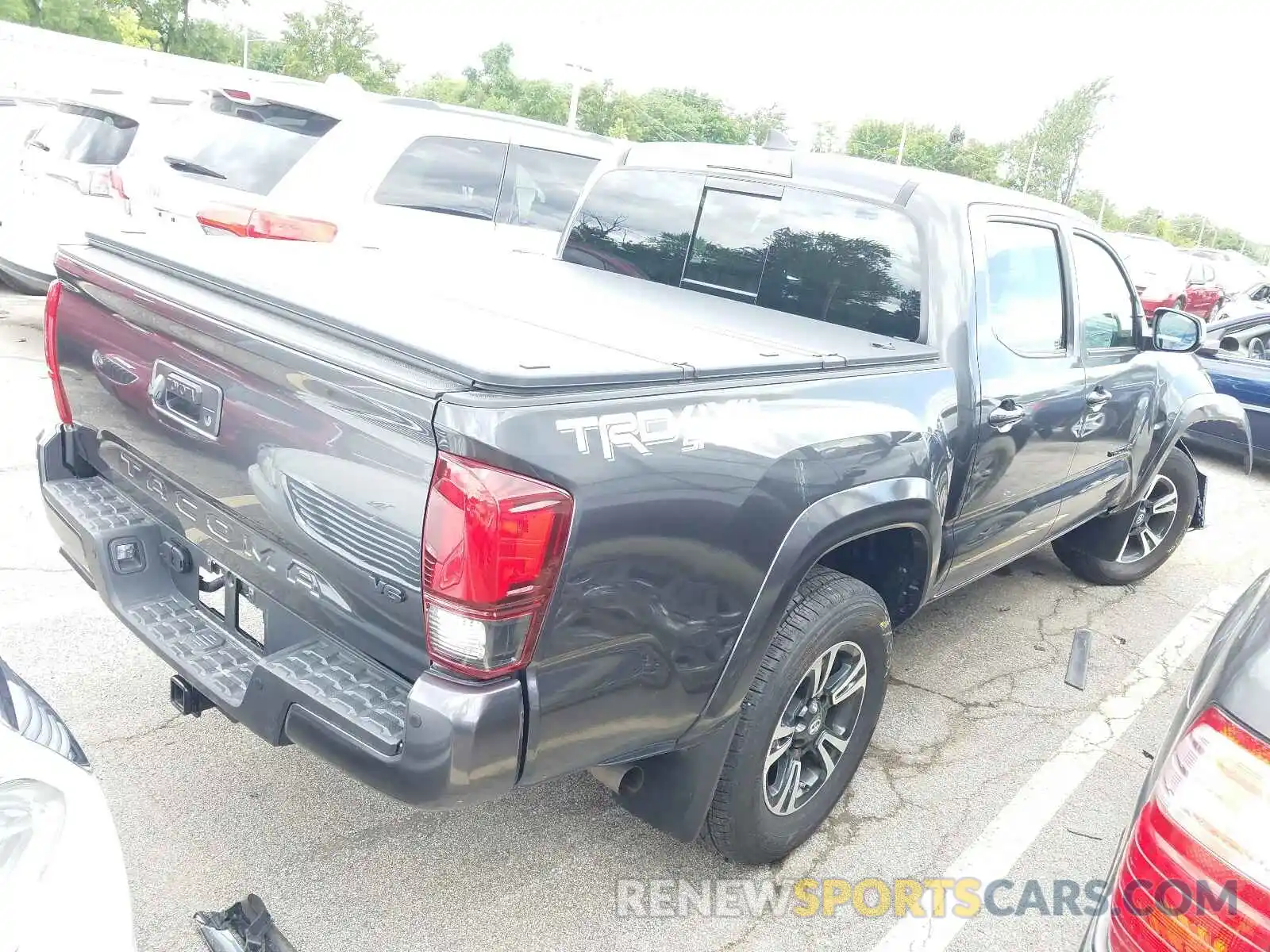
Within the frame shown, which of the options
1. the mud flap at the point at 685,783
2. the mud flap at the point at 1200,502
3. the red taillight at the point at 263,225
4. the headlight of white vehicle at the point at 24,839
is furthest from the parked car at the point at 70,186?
the mud flap at the point at 1200,502

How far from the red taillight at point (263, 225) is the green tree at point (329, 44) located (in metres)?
52.3

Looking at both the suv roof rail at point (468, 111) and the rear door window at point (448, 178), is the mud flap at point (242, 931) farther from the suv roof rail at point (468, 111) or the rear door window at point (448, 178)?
the suv roof rail at point (468, 111)

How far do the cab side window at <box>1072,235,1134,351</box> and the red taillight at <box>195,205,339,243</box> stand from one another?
13.4ft

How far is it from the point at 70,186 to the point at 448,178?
3.02 m

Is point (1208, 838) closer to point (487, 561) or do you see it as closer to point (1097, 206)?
point (487, 561)

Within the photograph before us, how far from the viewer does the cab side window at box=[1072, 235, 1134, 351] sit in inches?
158

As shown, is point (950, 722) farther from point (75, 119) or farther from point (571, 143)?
point (75, 119)

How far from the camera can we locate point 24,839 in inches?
55.6

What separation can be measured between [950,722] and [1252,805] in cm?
246

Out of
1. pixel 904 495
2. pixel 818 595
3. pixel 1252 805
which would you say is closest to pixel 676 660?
pixel 818 595

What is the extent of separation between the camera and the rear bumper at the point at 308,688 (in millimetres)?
1859

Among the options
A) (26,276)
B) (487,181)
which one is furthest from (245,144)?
(26,276)

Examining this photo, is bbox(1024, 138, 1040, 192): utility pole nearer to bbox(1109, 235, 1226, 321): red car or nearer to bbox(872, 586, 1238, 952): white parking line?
bbox(1109, 235, 1226, 321): red car

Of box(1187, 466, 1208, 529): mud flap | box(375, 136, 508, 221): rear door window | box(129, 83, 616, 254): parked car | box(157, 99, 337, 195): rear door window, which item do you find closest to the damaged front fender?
box(1187, 466, 1208, 529): mud flap
